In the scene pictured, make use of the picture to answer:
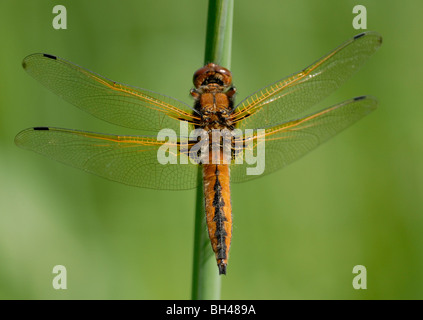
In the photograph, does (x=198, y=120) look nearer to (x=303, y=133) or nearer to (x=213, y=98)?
(x=213, y=98)

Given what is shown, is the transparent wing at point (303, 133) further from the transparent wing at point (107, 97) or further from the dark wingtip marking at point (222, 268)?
the dark wingtip marking at point (222, 268)

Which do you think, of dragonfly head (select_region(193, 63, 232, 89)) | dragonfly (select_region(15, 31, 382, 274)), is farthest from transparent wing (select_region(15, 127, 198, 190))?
dragonfly head (select_region(193, 63, 232, 89))

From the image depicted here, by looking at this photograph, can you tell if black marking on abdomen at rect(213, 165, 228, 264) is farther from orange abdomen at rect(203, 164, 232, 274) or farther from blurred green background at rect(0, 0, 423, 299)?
blurred green background at rect(0, 0, 423, 299)

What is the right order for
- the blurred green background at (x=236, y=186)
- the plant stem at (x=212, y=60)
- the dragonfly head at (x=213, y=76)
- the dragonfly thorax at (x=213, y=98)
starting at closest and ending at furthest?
the plant stem at (x=212, y=60) < the dragonfly head at (x=213, y=76) < the dragonfly thorax at (x=213, y=98) < the blurred green background at (x=236, y=186)

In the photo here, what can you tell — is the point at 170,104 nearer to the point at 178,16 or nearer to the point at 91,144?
the point at 91,144

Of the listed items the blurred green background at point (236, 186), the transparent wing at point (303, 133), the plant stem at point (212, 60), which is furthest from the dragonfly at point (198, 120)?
the blurred green background at point (236, 186)
